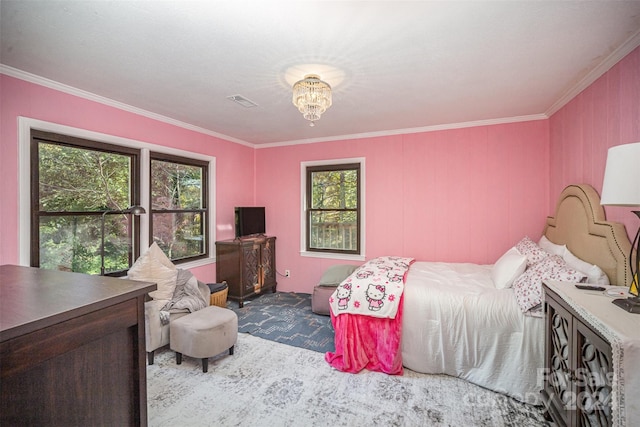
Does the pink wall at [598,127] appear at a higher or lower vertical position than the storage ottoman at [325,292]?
higher

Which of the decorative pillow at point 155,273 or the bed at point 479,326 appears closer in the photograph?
the bed at point 479,326

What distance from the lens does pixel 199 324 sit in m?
2.47

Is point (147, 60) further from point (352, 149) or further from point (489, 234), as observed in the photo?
point (489, 234)

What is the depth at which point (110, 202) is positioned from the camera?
3.03 meters

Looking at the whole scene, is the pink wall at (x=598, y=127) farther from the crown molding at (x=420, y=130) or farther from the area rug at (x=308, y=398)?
the area rug at (x=308, y=398)

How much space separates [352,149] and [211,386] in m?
3.45

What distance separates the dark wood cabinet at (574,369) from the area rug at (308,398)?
1.24 feet

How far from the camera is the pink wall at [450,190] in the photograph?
11.4ft

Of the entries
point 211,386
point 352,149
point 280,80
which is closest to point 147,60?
point 280,80

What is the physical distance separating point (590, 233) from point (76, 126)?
15.1 feet

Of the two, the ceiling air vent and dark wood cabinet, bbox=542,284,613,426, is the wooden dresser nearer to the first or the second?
dark wood cabinet, bbox=542,284,613,426

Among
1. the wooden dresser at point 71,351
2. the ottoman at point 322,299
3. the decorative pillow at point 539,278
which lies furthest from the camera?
the ottoman at point 322,299

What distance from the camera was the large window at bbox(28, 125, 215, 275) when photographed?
252cm

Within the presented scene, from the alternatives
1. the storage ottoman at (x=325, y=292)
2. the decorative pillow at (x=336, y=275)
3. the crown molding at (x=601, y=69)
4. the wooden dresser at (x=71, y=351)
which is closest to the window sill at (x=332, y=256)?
the decorative pillow at (x=336, y=275)
